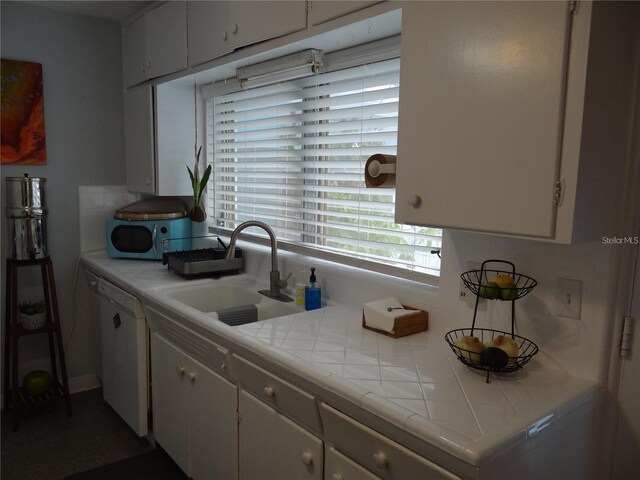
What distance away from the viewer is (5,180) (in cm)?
278

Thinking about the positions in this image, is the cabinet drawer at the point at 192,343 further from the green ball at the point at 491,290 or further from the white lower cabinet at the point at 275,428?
the green ball at the point at 491,290

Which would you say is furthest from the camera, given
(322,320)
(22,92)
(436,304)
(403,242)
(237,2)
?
(22,92)

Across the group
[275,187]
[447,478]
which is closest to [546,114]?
[447,478]

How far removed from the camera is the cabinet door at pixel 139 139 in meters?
3.06

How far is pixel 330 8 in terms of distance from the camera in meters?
1.72

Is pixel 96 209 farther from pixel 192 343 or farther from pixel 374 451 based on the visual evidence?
pixel 374 451

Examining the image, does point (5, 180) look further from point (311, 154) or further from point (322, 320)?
point (322, 320)

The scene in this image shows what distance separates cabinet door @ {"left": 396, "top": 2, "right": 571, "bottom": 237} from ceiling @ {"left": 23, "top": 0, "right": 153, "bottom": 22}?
2.14m

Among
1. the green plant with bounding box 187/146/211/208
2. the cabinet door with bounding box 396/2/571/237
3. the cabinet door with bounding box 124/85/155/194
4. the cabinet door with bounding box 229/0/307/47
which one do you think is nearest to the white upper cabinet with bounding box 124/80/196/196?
the cabinet door with bounding box 124/85/155/194

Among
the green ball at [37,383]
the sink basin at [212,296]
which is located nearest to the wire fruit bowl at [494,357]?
the sink basin at [212,296]

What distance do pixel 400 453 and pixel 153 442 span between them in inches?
76.3

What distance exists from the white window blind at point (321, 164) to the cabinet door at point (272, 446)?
2.44 ft

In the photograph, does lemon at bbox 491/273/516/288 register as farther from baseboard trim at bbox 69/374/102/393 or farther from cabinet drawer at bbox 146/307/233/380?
baseboard trim at bbox 69/374/102/393

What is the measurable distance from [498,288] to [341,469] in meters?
0.66
